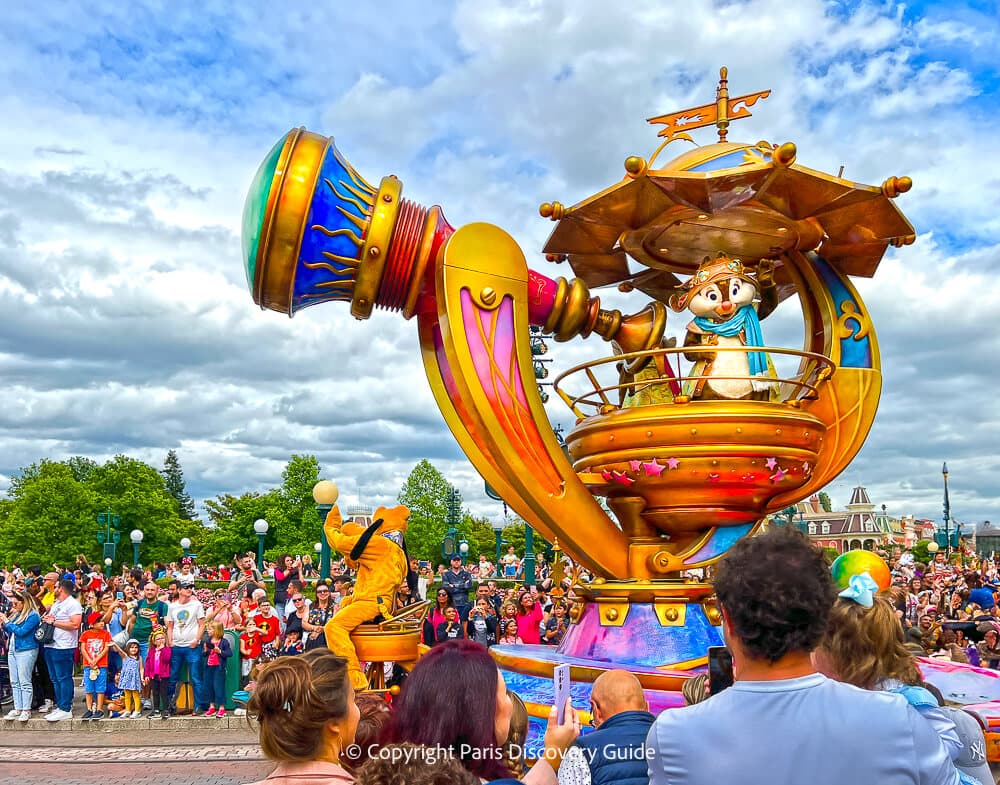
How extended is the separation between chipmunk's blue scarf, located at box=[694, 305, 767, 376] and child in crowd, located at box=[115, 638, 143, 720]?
734 cm

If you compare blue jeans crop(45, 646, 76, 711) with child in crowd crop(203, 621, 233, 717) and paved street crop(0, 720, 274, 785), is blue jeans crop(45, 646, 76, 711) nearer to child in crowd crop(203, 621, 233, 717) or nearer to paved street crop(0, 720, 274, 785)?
paved street crop(0, 720, 274, 785)

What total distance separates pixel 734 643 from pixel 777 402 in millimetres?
5329

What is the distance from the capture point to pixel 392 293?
23.3ft

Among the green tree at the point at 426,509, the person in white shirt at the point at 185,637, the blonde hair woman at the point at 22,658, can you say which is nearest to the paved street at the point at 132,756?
the blonde hair woman at the point at 22,658

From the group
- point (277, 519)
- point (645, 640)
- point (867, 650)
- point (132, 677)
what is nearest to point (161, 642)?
point (132, 677)

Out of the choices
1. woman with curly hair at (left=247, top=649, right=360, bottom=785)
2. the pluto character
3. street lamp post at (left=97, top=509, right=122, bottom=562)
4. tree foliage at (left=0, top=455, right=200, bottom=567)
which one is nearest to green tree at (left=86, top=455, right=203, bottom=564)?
tree foliage at (left=0, top=455, right=200, bottom=567)

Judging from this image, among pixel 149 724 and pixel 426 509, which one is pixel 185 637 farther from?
pixel 426 509

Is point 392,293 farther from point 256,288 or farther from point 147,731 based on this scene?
point 147,731

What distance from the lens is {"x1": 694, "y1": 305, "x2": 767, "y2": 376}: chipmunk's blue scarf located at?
A: 7199mm

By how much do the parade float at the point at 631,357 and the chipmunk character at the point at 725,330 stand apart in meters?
0.02

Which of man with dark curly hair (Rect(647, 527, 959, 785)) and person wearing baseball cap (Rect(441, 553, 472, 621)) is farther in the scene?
person wearing baseball cap (Rect(441, 553, 472, 621))

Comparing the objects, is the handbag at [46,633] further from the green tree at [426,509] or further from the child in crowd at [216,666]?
the green tree at [426,509]

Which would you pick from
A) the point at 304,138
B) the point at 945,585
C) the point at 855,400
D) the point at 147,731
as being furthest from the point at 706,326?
the point at 945,585

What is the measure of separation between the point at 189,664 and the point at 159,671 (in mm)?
318
